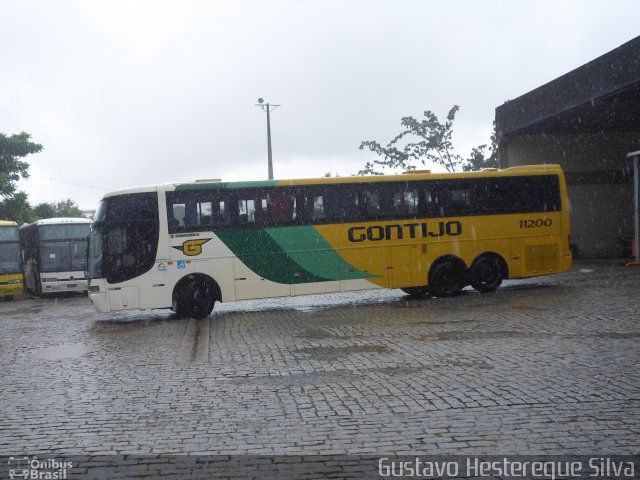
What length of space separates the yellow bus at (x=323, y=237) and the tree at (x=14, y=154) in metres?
29.2

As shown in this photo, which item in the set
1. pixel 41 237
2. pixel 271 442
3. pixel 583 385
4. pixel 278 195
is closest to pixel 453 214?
pixel 278 195

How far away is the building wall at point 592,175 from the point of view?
3341 centimetres

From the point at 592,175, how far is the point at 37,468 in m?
32.1

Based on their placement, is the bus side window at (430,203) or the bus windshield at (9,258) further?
the bus windshield at (9,258)

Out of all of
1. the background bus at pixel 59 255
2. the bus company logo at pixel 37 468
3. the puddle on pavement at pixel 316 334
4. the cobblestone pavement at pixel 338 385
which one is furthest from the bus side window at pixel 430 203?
the background bus at pixel 59 255

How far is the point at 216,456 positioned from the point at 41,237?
25044 millimetres

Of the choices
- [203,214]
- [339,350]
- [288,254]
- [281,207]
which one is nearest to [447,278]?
[288,254]

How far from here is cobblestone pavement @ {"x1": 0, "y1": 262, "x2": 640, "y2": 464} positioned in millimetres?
5863

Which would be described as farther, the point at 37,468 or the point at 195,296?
the point at 195,296

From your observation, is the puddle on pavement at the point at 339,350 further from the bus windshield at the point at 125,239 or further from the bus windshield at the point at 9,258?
the bus windshield at the point at 9,258

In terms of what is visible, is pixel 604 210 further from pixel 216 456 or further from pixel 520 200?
pixel 216 456

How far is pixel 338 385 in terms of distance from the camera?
7.99 meters

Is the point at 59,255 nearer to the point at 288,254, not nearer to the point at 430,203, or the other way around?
the point at 288,254

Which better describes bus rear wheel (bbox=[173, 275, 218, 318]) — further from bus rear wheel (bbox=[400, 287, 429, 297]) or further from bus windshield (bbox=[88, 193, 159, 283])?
bus rear wheel (bbox=[400, 287, 429, 297])
